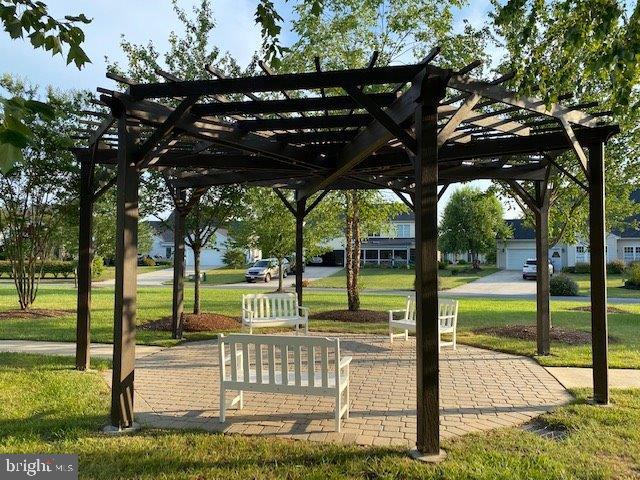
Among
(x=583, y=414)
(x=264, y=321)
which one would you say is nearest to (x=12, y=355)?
(x=264, y=321)

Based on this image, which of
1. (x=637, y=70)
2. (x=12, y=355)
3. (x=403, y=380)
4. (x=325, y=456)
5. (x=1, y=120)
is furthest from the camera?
(x=12, y=355)

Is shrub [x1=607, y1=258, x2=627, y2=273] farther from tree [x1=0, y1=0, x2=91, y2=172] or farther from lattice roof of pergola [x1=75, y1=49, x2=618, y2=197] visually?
tree [x1=0, y1=0, x2=91, y2=172]

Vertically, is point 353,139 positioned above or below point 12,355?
above

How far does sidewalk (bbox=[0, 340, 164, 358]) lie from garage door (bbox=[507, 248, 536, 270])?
41084 mm

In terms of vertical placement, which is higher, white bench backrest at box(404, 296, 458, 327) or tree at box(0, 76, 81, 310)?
tree at box(0, 76, 81, 310)

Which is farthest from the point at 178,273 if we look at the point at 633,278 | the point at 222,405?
the point at 633,278

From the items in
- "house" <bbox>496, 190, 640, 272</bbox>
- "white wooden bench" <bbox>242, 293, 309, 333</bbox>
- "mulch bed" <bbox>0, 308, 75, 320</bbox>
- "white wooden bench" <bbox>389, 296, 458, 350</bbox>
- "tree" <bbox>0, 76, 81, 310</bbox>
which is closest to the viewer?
"white wooden bench" <bbox>389, 296, 458, 350</bbox>

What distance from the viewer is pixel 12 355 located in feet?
25.5

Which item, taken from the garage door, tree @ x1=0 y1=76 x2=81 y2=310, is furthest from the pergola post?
the garage door

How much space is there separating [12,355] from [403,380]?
20.4 ft

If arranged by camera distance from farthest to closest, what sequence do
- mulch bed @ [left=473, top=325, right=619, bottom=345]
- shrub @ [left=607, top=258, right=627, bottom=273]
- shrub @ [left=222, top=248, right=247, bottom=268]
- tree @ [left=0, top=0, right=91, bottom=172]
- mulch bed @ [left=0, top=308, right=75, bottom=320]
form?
shrub @ [left=607, top=258, right=627, bottom=273], shrub @ [left=222, top=248, right=247, bottom=268], mulch bed @ [left=0, top=308, right=75, bottom=320], mulch bed @ [left=473, top=325, right=619, bottom=345], tree @ [left=0, top=0, right=91, bottom=172]

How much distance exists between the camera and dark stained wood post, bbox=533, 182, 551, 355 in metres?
8.05

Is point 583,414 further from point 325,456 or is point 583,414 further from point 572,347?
point 572,347

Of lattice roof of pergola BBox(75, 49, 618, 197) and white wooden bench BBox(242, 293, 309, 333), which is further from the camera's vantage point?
white wooden bench BBox(242, 293, 309, 333)
